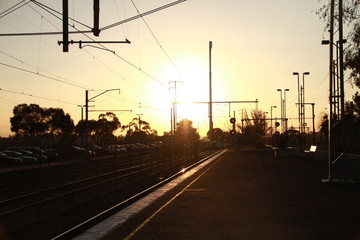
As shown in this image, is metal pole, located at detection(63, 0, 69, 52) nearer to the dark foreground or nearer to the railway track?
the railway track

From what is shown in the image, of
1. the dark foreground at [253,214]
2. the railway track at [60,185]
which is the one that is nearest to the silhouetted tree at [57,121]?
the railway track at [60,185]

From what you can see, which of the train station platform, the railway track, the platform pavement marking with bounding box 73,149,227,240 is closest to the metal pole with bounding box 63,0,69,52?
the railway track

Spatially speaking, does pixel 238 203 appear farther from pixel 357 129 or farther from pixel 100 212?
pixel 357 129

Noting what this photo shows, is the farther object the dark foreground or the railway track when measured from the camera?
the railway track

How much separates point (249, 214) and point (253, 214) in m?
0.10

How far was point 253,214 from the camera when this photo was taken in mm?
13070

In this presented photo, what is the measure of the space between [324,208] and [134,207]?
17.6 feet

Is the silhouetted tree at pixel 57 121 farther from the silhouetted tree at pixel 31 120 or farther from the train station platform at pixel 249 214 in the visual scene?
the train station platform at pixel 249 214

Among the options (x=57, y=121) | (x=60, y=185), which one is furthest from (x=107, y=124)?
(x=60, y=185)

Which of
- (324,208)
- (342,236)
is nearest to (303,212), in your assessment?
(324,208)

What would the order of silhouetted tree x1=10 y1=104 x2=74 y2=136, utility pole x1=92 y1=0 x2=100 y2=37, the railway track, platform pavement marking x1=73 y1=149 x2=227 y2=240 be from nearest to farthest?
platform pavement marking x1=73 y1=149 x2=227 y2=240 → the railway track → utility pole x1=92 y1=0 x2=100 y2=37 → silhouetted tree x1=10 y1=104 x2=74 y2=136

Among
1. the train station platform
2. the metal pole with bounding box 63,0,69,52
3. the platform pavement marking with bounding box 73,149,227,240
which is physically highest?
the metal pole with bounding box 63,0,69,52

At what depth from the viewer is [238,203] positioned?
1540 cm

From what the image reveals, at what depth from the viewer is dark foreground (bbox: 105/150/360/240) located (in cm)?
1048
